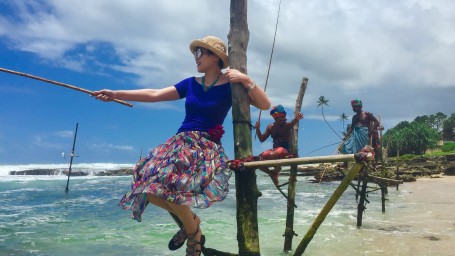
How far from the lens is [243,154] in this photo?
3875 mm

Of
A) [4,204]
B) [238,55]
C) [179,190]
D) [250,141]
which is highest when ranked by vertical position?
[238,55]

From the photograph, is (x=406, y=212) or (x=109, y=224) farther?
(x=406, y=212)

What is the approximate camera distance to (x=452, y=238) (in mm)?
9781

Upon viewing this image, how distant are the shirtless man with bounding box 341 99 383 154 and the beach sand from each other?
259 centimetres

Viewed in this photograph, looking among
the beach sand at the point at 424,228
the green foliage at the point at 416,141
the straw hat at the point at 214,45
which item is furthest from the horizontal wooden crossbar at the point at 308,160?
the green foliage at the point at 416,141

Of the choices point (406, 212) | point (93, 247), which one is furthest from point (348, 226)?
point (93, 247)

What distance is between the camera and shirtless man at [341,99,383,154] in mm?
10922

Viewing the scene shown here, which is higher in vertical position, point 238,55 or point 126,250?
point 238,55

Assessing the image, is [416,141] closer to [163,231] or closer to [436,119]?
[436,119]

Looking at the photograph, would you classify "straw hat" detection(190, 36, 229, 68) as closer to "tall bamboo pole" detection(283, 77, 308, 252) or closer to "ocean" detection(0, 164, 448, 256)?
"tall bamboo pole" detection(283, 77, 308, 252)

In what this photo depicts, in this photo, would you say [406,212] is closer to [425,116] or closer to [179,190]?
[179,190]

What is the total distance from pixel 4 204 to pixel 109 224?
447 inches

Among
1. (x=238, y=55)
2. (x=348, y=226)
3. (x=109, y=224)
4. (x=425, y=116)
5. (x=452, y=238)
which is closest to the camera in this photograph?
(x=238, y=55)

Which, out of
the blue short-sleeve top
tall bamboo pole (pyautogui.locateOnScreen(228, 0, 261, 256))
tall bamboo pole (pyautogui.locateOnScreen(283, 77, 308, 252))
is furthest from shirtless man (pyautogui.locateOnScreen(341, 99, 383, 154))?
the blue short-sleeve top
